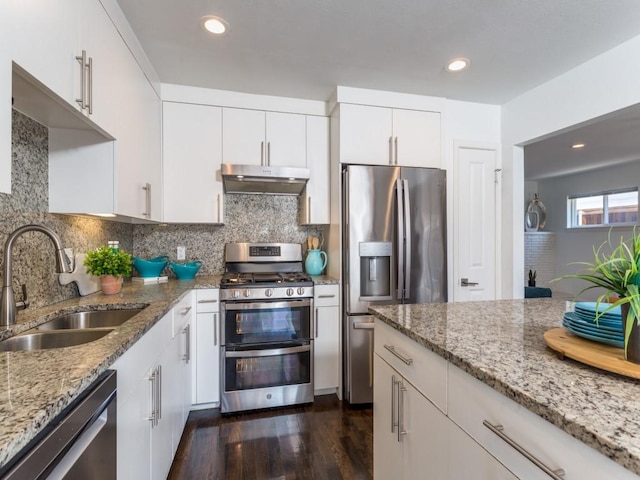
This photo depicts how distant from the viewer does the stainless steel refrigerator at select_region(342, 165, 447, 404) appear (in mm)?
2428

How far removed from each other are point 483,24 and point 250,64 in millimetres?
1452

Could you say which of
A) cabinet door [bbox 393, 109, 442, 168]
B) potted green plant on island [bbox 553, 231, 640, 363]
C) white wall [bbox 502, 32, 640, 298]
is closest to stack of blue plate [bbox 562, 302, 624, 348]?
potted green plant on island [bbox 553, 231, 640, 363]

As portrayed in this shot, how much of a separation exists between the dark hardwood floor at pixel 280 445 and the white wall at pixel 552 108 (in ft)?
6.08

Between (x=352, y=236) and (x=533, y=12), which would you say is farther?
(x=352, y=236)

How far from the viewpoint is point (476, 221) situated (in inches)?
113

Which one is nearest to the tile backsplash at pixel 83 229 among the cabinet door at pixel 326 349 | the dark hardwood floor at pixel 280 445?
the cabinet door at pixel 326 349

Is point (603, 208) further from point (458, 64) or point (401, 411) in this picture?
point (401, 411)

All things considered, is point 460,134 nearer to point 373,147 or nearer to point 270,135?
point 373,147

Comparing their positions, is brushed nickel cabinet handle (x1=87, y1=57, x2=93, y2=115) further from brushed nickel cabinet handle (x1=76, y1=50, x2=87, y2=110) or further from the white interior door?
the white interior door

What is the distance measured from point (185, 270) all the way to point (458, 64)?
2.54 meters

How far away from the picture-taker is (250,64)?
2.19m

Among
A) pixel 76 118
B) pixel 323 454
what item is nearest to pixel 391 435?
pixel 323 454

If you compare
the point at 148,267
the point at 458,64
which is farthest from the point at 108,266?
the point at 458,64

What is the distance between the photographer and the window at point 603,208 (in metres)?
5.21
